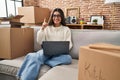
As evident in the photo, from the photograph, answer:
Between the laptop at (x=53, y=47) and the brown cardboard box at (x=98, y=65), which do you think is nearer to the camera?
the brown cardboard box at (x=98, y=65)

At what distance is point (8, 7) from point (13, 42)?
2763 mm

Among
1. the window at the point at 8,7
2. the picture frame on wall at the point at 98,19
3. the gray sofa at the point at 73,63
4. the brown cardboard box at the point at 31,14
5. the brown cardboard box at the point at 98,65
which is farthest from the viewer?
the window at the point at 8,7

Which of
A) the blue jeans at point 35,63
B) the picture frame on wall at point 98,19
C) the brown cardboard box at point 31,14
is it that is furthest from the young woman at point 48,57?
the picture frame on wall at point 98,19

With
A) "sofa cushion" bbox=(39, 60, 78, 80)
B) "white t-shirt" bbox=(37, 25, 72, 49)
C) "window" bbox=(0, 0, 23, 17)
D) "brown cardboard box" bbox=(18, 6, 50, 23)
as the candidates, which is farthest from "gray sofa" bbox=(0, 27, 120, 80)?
"window" bbox=(0, 0, 23, 17)

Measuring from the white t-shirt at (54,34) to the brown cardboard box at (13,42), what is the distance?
24 cm

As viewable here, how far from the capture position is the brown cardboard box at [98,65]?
0.82 meters

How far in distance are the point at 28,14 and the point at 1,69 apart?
2520mm

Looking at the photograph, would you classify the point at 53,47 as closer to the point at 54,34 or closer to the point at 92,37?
the point at 54,34

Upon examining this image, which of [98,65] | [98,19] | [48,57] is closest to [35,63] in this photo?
[48,57]

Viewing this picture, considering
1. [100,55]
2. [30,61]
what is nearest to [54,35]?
[30,61]

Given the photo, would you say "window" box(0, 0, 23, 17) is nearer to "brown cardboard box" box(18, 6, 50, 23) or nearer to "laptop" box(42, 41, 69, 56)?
"brown cardboard box" box(18, 6, 50, 23)

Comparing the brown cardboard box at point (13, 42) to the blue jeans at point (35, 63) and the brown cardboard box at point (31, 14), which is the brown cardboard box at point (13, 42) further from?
the brown cardboard box at point (31, 14)

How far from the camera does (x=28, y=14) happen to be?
437cm

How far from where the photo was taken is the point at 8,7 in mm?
4727
